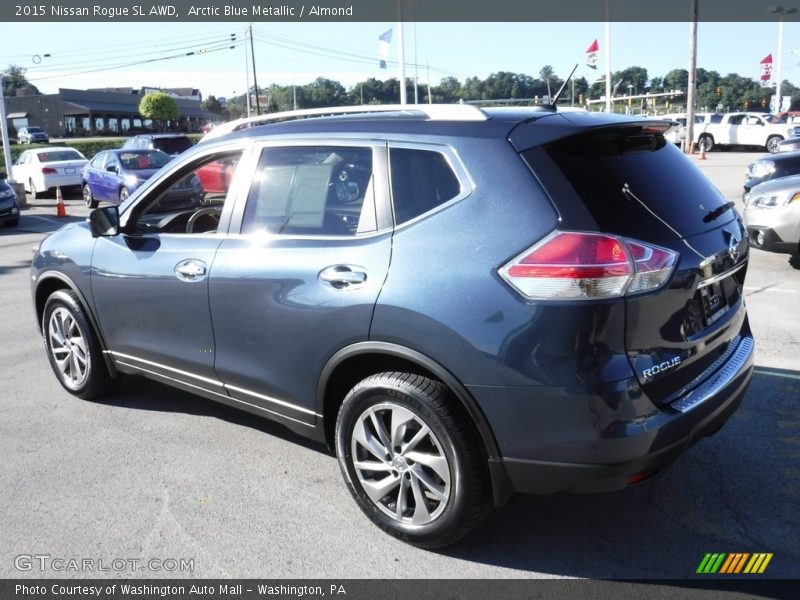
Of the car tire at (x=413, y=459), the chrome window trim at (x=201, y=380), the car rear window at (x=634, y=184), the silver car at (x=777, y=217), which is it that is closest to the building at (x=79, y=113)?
the silver car at (x=777, y=217)

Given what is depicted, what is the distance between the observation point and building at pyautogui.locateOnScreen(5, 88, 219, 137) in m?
85.1

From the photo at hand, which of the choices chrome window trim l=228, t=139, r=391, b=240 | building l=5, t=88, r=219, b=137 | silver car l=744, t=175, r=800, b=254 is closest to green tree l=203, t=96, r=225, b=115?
building l=5, t=88, r=219, b=137

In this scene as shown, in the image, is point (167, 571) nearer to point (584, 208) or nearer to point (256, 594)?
point (256, 594)

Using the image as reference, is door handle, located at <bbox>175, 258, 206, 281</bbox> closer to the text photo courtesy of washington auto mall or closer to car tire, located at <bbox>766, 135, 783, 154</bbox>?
the text photo courtesy of washington auto mall

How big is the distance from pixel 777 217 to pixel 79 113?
91.0 m

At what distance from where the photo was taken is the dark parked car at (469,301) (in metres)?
2.78

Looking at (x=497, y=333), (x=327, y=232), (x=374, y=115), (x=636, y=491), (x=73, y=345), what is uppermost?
(x=374, y=115)

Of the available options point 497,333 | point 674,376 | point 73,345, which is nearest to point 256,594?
point 497,333

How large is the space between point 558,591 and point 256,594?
4.04ft

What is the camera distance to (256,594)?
3.02 meters

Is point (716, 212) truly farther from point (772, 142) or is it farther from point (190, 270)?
point (772, 142)

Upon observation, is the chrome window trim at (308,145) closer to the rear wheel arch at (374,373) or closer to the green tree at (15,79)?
the rear wheel arch at (374,373)

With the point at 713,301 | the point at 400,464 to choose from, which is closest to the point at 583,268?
the point at 713,301

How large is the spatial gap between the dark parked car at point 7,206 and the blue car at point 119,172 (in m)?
2.56
